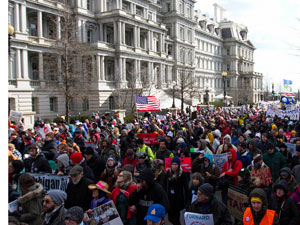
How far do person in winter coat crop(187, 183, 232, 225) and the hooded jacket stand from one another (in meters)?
2.31

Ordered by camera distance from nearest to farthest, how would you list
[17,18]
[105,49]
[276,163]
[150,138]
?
[276,163] < [150,138] < [17,18] < [105,49]

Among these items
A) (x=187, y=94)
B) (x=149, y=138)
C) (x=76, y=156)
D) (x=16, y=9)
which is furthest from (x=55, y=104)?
(x=76, y=156)

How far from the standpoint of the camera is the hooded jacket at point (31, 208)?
4.42 meters

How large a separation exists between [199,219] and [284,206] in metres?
1.44

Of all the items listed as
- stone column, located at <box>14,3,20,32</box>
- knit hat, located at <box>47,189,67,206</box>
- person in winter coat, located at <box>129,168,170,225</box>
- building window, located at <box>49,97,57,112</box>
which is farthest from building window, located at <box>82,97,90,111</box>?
knit hat, located at <box>47,189,67,206</box>

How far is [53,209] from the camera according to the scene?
14.7 ft

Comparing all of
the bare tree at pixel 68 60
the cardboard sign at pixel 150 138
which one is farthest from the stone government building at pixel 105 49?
the cardboard sign at pixel 150 138

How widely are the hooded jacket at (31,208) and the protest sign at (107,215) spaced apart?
2.63ft

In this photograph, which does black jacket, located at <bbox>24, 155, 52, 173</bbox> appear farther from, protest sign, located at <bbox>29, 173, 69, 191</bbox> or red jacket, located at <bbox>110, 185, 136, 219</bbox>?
red jacket, located at <bbox>110, 185, 136, 219</bbox>

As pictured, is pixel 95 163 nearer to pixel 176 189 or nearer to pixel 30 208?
pixel 176 189

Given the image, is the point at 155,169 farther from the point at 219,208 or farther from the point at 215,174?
the point at 219,208

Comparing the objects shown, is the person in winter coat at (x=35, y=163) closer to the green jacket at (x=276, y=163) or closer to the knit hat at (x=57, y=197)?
the knit hat at (x=57, y=197)

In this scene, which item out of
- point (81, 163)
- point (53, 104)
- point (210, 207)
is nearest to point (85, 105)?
point (53, 104)

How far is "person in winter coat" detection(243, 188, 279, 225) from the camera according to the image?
172 inches
